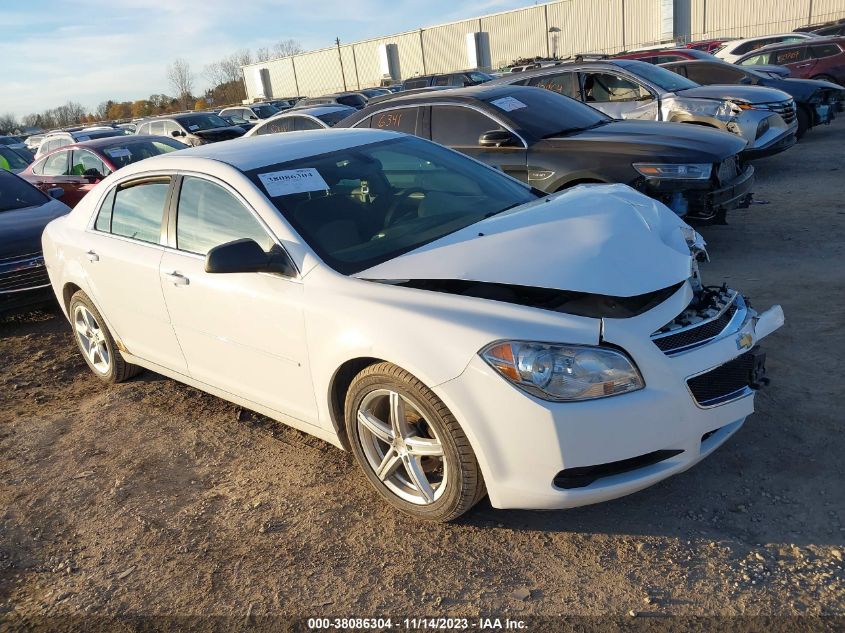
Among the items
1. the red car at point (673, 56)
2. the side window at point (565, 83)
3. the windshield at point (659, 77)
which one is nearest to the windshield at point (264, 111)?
the red car at point (673, 56)

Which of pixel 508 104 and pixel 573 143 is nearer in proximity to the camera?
pixel 573 143

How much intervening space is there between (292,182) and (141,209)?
1.25 meters

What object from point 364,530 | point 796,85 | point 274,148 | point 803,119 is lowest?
point 364,530

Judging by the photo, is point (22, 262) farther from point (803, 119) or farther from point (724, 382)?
point (803, 119)

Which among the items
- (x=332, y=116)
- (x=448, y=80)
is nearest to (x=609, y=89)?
(x=332, y=116)

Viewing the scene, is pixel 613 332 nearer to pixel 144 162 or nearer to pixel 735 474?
pixel 735 474

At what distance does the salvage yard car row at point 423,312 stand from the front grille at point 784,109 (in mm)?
6945

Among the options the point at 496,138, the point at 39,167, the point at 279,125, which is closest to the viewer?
the point at 496,138

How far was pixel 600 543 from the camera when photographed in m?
2.90

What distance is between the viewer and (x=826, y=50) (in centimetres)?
1619

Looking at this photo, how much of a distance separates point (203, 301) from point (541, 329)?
1.93 metres

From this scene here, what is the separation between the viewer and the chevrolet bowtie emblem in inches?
117

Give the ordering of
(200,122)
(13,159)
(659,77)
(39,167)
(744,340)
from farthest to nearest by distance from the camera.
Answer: (200,122)
(13,159)
(39,167)
(659,77)
(744,340)

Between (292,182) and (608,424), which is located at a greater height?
(292,182)
